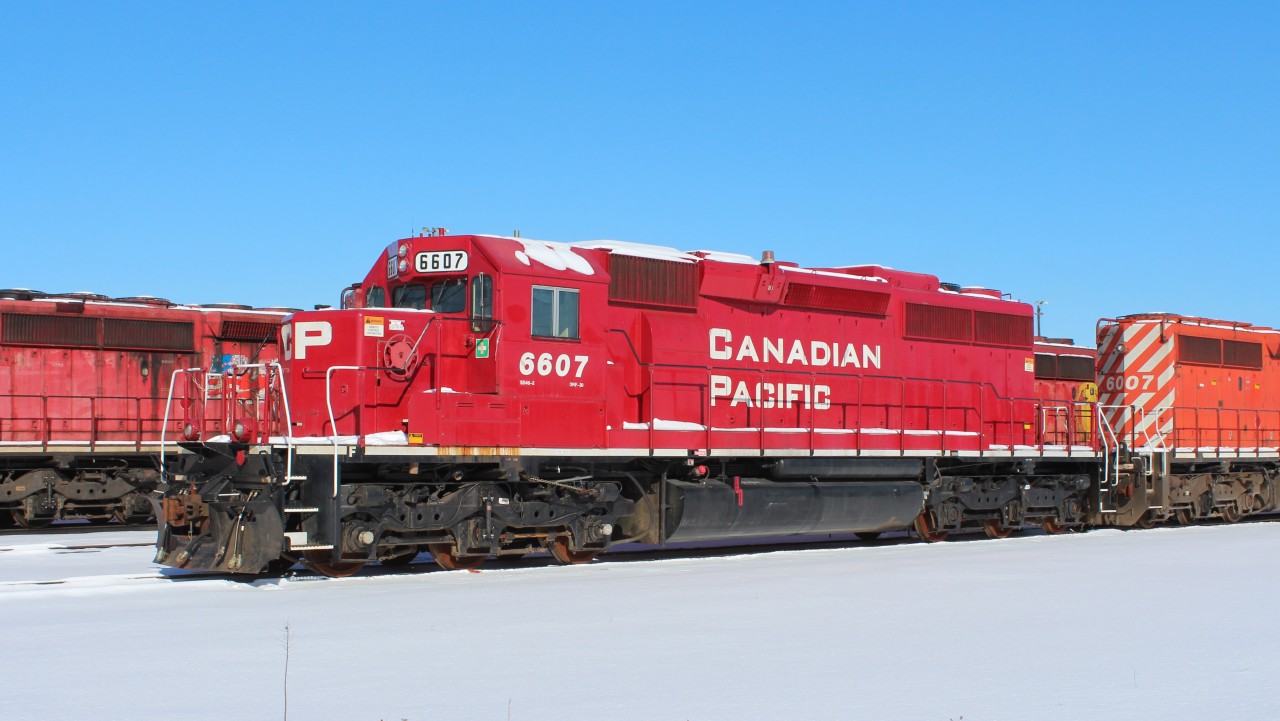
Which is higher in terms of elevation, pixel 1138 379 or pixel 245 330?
pixel 245 330

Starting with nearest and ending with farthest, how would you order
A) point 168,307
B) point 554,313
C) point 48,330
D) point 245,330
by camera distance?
1. point 554,313
2. point 48,330
3. point 168,307
4. point 245,330

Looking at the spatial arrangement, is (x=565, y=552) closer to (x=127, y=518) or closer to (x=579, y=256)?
(x=579, y=256)

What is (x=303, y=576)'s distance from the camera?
38.5 feet

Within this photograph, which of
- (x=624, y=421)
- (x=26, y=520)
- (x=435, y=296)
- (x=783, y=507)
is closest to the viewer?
(x=435, y=296)

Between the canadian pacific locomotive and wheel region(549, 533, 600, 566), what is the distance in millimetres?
31

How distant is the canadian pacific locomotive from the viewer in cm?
1164

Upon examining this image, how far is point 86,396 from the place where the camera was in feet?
62.6

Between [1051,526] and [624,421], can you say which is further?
[1051,526]

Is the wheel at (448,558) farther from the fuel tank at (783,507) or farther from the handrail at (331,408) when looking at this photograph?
the fuel tank at (783,507)

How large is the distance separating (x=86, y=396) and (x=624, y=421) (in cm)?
992

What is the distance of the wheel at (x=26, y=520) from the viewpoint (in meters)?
18.6

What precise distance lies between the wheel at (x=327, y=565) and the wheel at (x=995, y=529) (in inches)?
358

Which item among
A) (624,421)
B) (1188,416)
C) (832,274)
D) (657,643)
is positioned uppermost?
(832,274)

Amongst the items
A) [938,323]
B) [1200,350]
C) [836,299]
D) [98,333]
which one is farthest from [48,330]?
[1200,350]
